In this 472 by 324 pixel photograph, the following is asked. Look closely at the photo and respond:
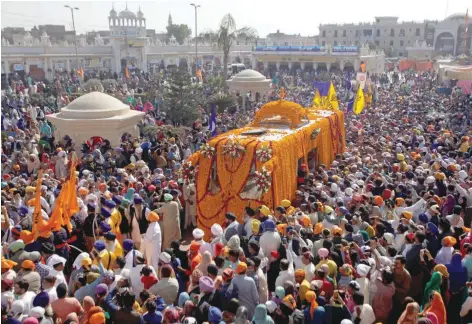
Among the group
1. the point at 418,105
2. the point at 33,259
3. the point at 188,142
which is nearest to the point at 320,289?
the point at 33,259

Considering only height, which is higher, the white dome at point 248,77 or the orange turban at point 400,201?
the white dome at point 248,77

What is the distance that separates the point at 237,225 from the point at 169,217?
1477mm

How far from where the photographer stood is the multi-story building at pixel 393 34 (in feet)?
250

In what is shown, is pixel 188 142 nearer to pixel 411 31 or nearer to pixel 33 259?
pixel 33 259

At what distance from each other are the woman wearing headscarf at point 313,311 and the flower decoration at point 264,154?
410 cm

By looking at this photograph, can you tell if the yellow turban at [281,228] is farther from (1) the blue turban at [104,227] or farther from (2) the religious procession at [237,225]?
(1) the blue turban at [104,227]

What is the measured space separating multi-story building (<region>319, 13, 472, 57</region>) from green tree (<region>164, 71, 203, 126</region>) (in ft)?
208

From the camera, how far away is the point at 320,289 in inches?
211

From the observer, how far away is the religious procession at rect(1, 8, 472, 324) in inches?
202

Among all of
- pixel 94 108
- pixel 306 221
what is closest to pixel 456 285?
pixel 306 221

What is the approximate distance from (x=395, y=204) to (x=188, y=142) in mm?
Result: 7462

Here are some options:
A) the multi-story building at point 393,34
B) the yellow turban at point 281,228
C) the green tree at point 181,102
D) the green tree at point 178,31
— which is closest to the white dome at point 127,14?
the green tree at point 178,31

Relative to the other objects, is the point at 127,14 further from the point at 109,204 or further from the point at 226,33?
the point at 109,204

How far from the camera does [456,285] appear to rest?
230 inches
